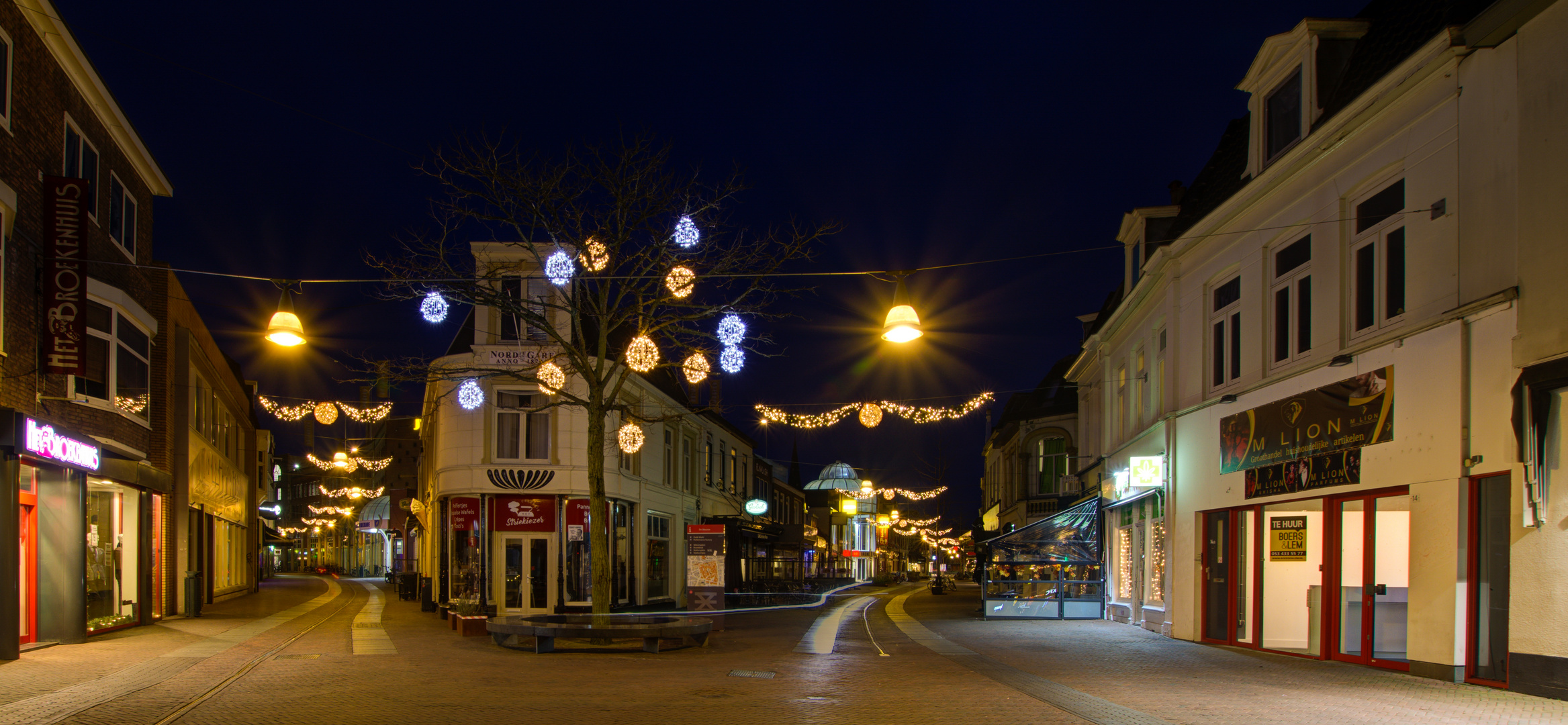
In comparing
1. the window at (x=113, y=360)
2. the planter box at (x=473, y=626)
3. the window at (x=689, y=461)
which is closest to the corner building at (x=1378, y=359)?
the planter box at (x=473, y=626)

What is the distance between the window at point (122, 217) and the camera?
63.1 feet

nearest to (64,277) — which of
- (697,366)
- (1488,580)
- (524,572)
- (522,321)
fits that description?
(697,366)

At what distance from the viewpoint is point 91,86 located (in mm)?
17781

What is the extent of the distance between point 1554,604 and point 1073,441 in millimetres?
34102

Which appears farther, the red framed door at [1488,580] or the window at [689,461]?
the window at [689,461]

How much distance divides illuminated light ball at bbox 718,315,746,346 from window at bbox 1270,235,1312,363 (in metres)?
7.83

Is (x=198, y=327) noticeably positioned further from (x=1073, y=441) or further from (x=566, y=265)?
(x=1073, y=441)

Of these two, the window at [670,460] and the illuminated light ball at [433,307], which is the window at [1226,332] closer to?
the illuminated light ball at [433,307]

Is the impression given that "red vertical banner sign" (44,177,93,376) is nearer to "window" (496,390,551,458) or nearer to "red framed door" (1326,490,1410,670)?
"window" (496,390,551,458)

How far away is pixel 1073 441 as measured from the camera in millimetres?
44156

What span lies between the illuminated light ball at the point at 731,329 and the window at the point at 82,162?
32.7 feet

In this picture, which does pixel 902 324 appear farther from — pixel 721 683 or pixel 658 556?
pixel 658 556

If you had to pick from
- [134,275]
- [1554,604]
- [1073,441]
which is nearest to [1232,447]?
[1554,604]

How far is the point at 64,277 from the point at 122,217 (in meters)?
4.48
